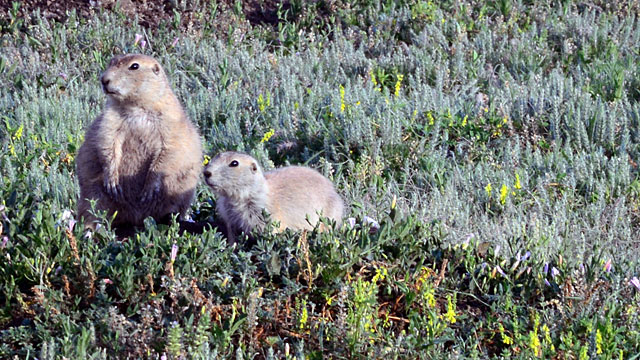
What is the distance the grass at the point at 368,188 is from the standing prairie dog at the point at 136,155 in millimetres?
414

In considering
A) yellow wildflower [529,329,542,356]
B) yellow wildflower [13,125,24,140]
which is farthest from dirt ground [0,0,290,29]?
yellow wildflower [529,329,542,356]

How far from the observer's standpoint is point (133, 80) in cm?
617

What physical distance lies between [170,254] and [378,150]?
10.2 ft

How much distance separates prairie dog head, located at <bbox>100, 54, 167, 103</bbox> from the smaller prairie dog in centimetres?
74

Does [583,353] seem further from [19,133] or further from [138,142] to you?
[19,133]

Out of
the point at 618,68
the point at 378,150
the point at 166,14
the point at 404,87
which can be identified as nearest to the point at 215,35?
the point at 166,14

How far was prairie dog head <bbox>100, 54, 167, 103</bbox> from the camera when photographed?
19.9 feet

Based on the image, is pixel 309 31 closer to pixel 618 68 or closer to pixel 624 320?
pixel 618 68

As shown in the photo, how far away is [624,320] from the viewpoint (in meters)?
5.02

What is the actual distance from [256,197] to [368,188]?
1.72 metres

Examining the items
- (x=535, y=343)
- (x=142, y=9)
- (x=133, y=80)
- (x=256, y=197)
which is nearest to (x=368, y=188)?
(x=256, y=197)

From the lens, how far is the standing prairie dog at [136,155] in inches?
237

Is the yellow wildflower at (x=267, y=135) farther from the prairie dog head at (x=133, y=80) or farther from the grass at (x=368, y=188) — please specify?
the prairie dog head at (x=133, y=80)

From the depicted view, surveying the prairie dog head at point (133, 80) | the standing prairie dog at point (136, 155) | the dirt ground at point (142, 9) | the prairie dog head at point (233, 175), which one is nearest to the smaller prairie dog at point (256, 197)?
the prairie dog head at point (233, 175)
